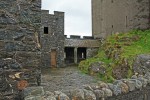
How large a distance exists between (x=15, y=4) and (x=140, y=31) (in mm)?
19526

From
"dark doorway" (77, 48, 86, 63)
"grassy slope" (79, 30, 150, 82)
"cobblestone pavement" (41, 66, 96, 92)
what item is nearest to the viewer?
"cobblestone pavement" (41, 66, 96, 92)

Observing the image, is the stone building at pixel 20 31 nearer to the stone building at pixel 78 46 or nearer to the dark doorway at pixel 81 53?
the stone building at pixel 78 46

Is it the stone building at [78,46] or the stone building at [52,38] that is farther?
the stone building at [78,46]

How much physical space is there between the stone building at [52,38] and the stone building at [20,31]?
23.3 meters

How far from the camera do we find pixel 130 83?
6.28 meters

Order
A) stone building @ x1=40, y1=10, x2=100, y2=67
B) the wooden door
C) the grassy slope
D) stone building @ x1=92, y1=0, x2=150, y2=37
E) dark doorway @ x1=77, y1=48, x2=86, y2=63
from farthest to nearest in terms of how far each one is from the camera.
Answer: dark doorway @ x1=77, y1=48, x2=86, y2=63, the wooden door, stone building @ x1=40, y1=10, x2=100, y2=67, stone building @ x1=92, y1=0, x2=150, y2=37, the grassy slope

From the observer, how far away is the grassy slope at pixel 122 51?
1755 cm

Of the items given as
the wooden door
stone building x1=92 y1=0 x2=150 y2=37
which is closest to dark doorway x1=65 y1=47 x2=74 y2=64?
the wooden door

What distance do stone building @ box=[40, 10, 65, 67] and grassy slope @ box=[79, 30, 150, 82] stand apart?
6035mm

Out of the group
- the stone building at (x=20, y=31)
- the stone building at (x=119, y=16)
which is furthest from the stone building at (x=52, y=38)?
the stone building at (x=20, y=31)

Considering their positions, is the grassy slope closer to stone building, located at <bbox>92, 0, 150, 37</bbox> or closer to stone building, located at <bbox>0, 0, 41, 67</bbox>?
stone building, located at <bbox>92, 0, 150, 37</bbox>

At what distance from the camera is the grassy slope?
1755 centimetres

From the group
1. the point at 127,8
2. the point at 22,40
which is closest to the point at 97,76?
the point at 127,8

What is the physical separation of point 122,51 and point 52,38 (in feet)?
36.3
